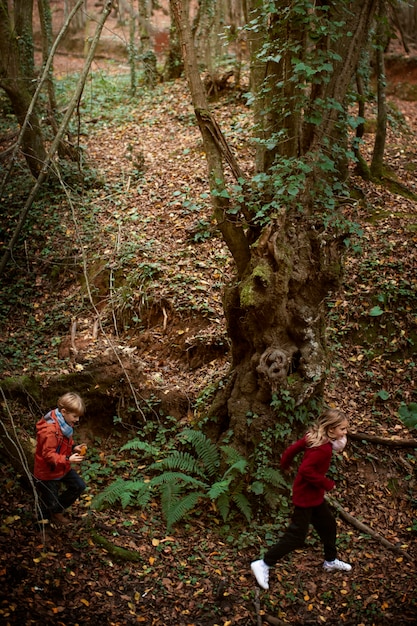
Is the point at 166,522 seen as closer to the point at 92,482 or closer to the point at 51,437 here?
the point at 92,482

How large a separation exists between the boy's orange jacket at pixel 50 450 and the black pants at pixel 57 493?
0.09 metres

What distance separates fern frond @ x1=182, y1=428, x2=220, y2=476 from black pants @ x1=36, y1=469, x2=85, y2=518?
4.52ft

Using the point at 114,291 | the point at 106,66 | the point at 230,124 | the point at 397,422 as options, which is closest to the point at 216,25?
the point at 230,124

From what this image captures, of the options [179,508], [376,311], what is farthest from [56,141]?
[376,311]

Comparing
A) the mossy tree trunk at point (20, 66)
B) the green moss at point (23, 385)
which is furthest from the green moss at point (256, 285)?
the mossy tree trunk at point (20, 66)

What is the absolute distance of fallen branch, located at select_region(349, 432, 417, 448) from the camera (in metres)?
6.19

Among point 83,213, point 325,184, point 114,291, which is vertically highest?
point 325,184

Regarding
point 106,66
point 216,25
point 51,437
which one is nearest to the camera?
point 51,437

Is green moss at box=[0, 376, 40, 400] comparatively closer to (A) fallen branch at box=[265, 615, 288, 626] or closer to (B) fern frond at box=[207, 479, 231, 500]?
(B) fern frond at box=[207, 479, 231, 500]

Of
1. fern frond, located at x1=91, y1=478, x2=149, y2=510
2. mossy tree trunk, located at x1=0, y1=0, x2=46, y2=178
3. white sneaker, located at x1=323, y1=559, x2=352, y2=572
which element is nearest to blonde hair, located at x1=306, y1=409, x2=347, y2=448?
white sneaker, located at x1=323, y1=559, x2=352, y2=572

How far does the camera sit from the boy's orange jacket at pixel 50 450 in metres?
4.47

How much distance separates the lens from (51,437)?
4.48 metres

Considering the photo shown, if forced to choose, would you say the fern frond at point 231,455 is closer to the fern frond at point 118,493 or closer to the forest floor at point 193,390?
the forest floor at point 193,390

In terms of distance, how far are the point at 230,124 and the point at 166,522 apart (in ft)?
32.4
